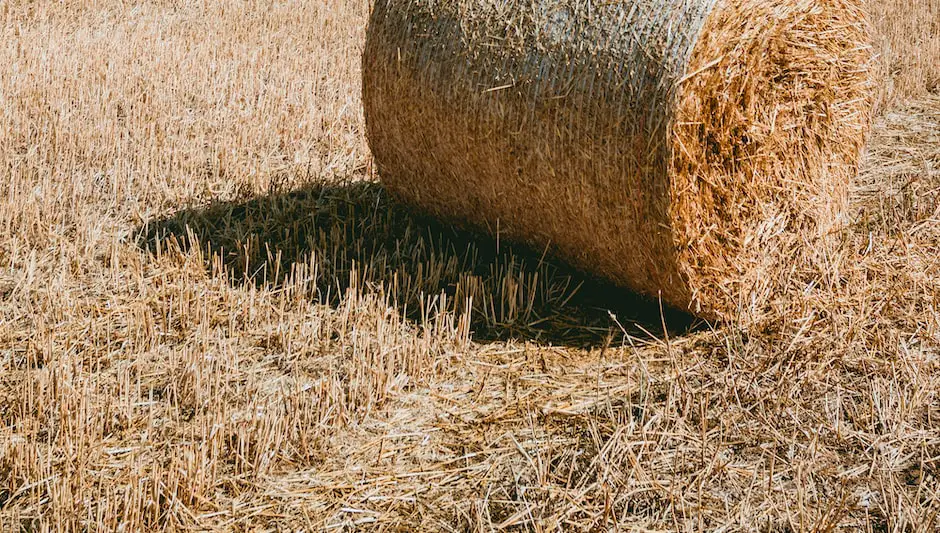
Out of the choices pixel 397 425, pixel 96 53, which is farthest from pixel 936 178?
pixel 96 53

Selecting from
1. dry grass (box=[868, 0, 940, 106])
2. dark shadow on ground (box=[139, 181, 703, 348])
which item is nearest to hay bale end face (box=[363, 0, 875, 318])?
dark shadow on ground (box=[139, 181, 703, 348])

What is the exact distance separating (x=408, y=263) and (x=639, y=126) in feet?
5.29

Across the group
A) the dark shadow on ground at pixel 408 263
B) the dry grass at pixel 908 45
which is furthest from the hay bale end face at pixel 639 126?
the dry grass at pixel 908 45

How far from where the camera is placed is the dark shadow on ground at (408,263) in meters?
4.41

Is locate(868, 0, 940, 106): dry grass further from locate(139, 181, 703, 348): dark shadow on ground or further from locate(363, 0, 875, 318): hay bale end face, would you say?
locate(139, 181, 703, 348): dark shadow on ground

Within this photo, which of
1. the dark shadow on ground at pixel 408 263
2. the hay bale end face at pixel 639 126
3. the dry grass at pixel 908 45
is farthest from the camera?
the dry grass at pixel 908 45

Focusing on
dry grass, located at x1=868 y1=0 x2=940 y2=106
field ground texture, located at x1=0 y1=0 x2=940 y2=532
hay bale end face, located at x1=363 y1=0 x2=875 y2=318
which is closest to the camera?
field ground texture, located at x1=0 y1=0 x2=940 y2=532

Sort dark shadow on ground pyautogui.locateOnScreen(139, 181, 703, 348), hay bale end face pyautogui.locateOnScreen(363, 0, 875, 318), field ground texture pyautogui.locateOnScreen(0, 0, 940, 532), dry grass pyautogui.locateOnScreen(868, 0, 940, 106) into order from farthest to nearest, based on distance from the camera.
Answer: dry grass pyautogui.locateOnScreen(868, 0, 940, 106), dark shadow on ground pyautogui.locateOnScreen(139, 181, 703, 348), hay bale end face pyautogui.locateOnScreen(363, 0, 875, 318), field ground texture pyautogui.locateOnScreen(0, 0, 940, 532)

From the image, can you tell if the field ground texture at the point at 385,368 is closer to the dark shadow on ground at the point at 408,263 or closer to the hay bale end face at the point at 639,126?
the dark shadow on ground at the point at 408,263

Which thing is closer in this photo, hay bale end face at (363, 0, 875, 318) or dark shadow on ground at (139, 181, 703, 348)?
hay bale end face at (363, 0, 875, 318)

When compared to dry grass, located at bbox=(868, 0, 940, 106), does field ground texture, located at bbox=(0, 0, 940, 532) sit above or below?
below

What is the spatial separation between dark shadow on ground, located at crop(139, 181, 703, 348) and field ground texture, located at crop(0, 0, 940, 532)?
0.02 meters

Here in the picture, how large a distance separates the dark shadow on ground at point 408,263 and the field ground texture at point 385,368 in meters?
0.02

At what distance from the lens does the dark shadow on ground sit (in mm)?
4414
